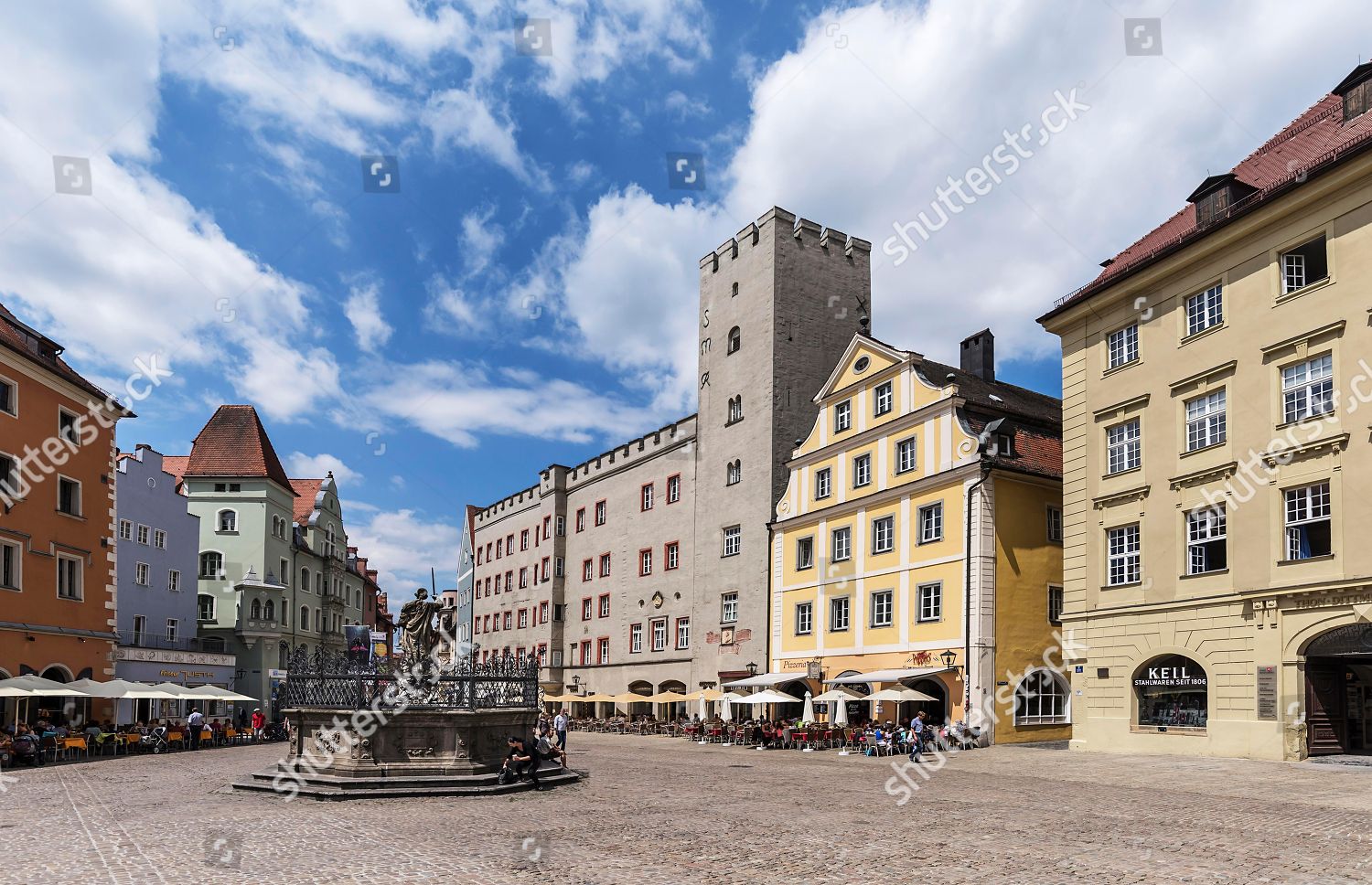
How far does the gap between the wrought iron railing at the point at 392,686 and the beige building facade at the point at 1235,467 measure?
661 inches

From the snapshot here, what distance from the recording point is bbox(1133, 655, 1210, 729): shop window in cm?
2720

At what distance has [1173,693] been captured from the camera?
91.9 feet

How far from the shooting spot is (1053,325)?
109ft

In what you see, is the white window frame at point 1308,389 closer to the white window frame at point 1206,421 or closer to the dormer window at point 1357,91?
the white window frame at point 1206,421

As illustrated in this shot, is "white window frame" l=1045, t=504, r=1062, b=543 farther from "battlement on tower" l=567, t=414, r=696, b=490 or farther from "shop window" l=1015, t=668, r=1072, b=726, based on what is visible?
"battlement on tower" l=567, t=414, r=696, b=490

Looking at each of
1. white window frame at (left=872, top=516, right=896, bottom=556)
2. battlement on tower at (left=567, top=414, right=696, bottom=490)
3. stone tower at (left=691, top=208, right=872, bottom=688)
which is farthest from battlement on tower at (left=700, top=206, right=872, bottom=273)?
white window frame at (left=872, top=516, right=896, bottom=556)

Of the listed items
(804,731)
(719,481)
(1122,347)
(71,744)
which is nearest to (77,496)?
(71,744)

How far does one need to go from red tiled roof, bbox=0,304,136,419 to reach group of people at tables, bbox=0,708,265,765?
11425mm

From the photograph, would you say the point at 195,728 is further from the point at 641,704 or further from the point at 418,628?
the point at 641,704

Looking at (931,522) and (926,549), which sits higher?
→ (931,522)

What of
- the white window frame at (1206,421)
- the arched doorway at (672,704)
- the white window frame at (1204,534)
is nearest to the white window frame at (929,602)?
the white window frame at (1204,534)

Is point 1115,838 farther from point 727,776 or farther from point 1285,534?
point 1285,534

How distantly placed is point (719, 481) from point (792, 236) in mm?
11239

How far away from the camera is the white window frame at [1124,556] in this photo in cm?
2944
